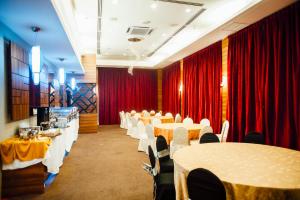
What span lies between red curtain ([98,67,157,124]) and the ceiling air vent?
5560 mm

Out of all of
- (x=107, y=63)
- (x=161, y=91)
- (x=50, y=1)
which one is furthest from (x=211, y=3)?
(x=161, y=91)

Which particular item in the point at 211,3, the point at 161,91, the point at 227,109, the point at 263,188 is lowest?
the point at 263,188

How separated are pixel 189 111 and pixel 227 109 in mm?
2775

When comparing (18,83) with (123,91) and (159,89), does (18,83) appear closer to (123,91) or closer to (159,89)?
(123,91)

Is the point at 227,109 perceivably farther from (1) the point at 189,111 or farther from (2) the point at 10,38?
(2) the point at 10,38

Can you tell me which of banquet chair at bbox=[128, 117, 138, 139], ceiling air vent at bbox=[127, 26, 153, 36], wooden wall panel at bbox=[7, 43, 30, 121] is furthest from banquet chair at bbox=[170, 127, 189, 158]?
banquet chair at bbox=[128, 117, 138, 139]

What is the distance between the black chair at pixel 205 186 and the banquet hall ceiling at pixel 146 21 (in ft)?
9.01

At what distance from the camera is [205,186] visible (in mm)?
1690

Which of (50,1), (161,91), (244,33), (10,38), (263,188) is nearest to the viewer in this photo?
(263,188)

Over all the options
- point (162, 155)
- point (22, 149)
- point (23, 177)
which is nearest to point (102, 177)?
point (23, 177)

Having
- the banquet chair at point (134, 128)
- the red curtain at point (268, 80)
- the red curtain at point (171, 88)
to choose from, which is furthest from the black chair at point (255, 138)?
the red curtain at point (171, 88)

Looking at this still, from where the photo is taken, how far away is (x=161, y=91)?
43.0ft

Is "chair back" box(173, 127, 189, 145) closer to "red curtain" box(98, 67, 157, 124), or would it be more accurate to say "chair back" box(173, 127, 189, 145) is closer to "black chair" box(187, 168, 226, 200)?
"black chair" box(187, 168, 226, 200)

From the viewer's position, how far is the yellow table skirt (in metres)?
3.30
